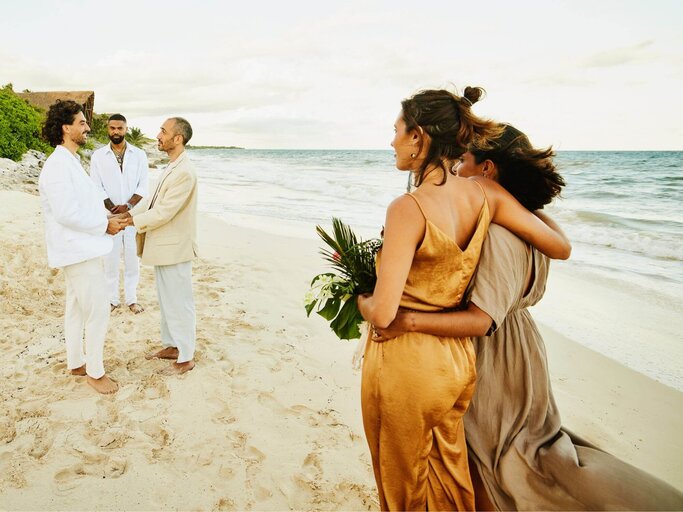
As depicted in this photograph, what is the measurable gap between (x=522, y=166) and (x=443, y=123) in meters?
0.58

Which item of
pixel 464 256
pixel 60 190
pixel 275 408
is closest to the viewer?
pixel 464 256

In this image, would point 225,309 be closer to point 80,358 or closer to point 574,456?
point 80,358

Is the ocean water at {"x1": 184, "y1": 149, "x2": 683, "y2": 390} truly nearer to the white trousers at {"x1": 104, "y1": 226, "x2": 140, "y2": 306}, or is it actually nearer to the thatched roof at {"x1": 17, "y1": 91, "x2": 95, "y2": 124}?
the white trousers at {"x1": 104, "y1": 226, "x2": 140, "y2": 306}

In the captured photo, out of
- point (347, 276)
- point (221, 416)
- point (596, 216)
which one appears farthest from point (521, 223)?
point (596, 216)

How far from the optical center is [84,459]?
9.91 feet

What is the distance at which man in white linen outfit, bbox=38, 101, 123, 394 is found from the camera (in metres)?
3.50

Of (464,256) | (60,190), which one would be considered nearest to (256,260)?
(60,190)

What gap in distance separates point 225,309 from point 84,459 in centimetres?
286

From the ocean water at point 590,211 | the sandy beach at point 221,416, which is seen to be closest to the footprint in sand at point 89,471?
the sandy beach at point 221,416

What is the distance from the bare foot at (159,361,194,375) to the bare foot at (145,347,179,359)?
9.3 inches

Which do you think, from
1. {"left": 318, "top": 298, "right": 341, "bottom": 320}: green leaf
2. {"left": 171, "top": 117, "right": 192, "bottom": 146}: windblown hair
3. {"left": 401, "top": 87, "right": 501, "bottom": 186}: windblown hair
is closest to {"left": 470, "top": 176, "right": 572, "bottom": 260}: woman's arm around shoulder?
{"left": 401, "top": 87, "right": 501, "bottom": 186}: windblown hair

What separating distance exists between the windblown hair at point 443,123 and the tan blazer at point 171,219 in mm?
2722

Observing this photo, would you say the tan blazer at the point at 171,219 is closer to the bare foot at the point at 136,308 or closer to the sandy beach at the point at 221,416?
the sandy beach at the point at 221,416

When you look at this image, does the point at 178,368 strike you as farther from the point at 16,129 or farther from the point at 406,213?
the point at 16,129
